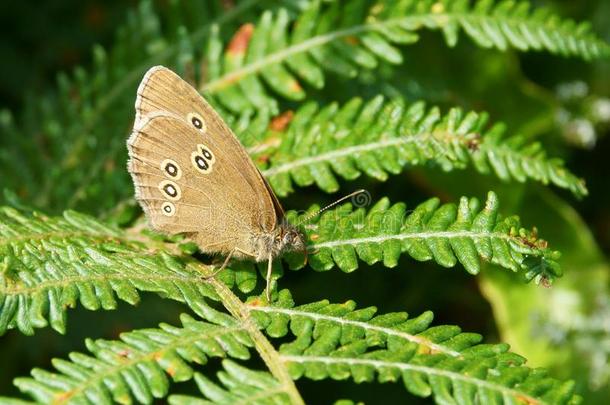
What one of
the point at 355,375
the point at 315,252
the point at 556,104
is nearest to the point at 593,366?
the point at 556,104

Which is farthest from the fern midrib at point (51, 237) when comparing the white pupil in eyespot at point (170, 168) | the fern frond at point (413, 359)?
the fern frond at point (413, 359)

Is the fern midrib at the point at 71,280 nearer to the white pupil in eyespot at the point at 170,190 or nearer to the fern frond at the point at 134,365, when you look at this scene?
the fern frond at the point at 134,365

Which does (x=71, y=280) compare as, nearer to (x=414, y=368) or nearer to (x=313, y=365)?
(x=313, y=365)

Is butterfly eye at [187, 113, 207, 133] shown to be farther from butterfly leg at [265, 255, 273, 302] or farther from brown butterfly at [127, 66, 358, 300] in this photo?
butterfly leg at [265, 255, 273, 302]

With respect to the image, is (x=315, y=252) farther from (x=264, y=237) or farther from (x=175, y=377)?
(x=175, y=377)

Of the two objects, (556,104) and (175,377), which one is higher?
(556,104)

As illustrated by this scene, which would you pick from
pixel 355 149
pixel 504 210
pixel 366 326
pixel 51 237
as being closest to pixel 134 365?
pixel 366 326
